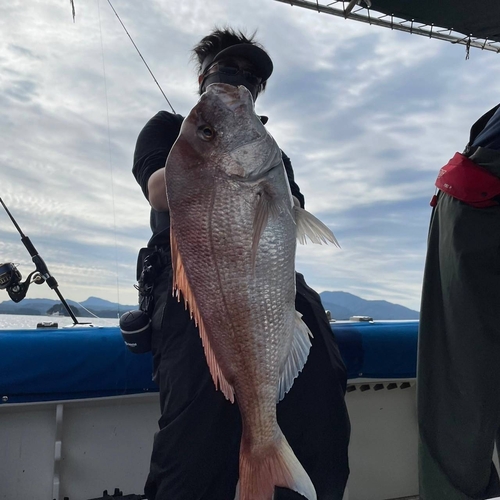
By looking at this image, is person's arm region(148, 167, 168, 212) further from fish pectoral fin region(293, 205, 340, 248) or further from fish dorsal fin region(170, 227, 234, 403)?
fish pectoral fin region(293, 205, 340, 248)

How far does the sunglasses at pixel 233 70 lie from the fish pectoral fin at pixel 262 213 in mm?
940

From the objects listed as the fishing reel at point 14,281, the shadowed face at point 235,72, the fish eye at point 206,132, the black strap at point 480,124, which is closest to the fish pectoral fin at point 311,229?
the fish eye at point 206,132

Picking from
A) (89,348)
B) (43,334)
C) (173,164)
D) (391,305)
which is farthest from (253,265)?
(391,305)

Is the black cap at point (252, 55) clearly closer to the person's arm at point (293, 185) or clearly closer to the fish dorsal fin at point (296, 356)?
the person's arm at point (293, 185)

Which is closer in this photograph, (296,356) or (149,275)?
(296,356)

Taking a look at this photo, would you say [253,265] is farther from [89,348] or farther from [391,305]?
[391,305]

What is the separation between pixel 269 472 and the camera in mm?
1581

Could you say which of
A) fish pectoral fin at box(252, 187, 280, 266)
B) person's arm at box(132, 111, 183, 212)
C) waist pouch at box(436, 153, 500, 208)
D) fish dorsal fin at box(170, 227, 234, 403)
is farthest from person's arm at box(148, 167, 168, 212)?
waist pouch at box(436, 153, 500, 208)

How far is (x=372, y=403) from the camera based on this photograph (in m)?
3.73

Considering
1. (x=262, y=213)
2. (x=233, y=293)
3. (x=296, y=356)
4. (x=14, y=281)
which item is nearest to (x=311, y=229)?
(x=262, y=213)

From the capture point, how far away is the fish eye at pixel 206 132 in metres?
1.65

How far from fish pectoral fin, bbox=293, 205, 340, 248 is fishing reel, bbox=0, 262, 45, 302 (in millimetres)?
3294

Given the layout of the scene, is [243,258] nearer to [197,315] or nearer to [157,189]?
[197,315]

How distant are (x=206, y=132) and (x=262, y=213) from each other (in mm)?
372
